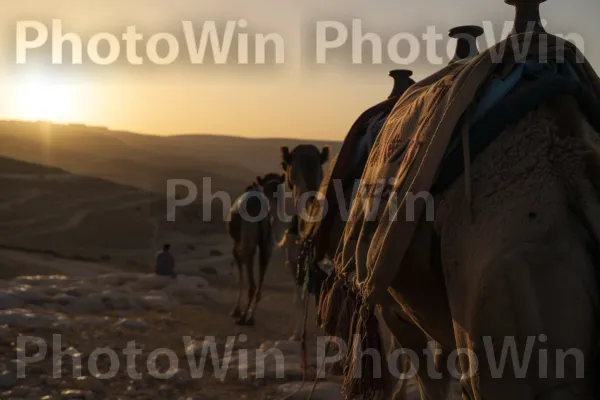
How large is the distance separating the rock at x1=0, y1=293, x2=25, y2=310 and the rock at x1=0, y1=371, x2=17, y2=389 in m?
3.50

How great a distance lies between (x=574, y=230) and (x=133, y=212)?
28.4m

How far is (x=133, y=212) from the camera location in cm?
2847

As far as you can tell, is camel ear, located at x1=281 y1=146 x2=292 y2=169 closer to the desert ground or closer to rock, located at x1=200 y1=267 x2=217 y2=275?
the desert ground

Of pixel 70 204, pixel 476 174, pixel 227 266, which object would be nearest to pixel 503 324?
pixel 476 174

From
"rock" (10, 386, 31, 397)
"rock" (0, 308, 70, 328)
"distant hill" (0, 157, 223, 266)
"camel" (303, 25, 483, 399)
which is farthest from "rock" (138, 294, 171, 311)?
"distant hill" (0, 157, 223, 266)

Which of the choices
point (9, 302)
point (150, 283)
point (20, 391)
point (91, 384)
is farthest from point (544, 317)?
point (150, 283)

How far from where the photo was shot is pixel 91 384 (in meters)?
5.89

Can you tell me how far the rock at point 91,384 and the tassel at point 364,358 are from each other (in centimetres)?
358

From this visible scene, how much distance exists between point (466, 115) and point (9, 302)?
364 inches

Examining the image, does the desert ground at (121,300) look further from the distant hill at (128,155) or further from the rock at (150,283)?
the distant hill at (128,155)

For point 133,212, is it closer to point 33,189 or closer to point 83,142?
point 33,189

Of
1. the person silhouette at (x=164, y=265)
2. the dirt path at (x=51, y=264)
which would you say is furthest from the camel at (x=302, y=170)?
the dirt path at (x=51, y=264)

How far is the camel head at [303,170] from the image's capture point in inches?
238

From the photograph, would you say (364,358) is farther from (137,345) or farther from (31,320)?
(31,320)
